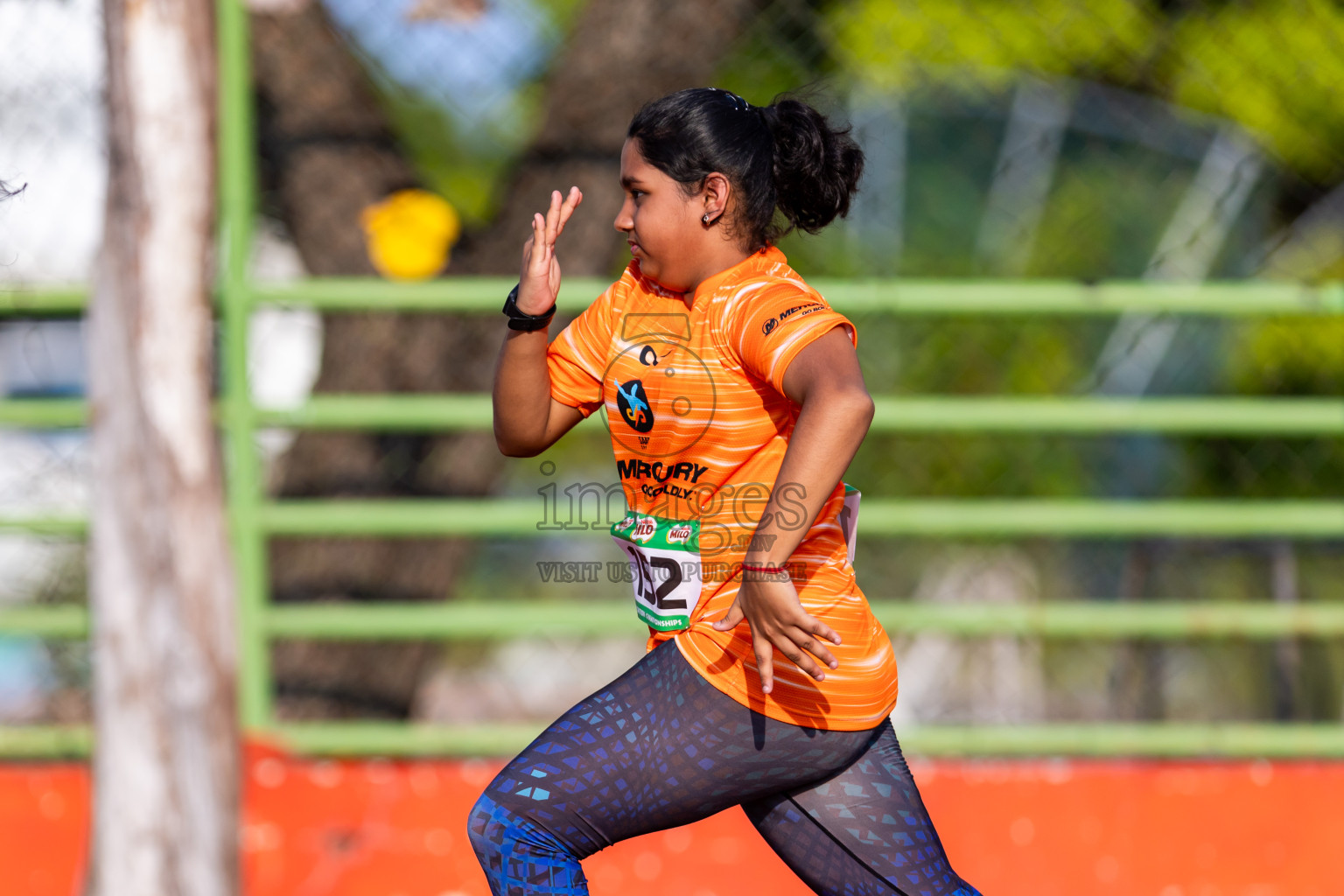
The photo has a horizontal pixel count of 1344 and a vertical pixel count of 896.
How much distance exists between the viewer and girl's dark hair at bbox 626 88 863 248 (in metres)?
1.75

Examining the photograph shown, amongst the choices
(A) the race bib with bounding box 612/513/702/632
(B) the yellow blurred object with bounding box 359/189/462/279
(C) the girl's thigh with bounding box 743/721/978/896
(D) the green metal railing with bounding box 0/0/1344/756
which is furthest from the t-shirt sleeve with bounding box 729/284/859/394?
(B) the yellow blurred object with bounding box 359/189/462/279

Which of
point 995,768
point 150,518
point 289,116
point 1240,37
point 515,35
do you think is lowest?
point 995,768

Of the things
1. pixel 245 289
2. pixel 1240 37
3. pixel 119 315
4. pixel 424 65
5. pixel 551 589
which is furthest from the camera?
pixel 1240 37

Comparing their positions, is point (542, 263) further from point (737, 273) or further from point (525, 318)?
point (737, 273)

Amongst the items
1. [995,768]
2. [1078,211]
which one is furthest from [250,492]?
[1078,211]

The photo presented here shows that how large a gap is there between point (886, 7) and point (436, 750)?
4644mm

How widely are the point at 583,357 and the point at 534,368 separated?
89 mm

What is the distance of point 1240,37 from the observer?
628 cm

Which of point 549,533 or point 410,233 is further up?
point 410,233

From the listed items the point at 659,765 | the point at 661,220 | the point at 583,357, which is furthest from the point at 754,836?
the point at 661,220

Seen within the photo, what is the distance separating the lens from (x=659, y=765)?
1752 millimetres

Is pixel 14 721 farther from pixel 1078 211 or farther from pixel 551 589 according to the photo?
pixel 1078 211

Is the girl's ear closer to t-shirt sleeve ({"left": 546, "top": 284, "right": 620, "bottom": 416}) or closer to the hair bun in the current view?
the hair bun

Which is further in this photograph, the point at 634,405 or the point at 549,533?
the point at 549,533
